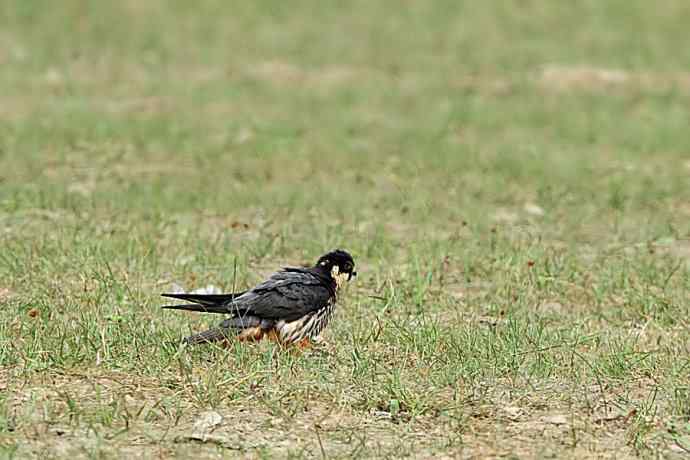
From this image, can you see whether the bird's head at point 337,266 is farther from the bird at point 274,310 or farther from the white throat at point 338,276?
the bird at point 274,310

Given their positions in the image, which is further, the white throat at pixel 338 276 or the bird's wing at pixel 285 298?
the white throat at pixel 338 276

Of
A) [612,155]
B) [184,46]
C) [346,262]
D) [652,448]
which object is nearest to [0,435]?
[346,262]

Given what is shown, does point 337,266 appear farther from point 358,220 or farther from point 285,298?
point 358,220

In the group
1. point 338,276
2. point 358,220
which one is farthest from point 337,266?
point 358,220

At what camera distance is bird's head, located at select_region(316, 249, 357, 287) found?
21.9 feet

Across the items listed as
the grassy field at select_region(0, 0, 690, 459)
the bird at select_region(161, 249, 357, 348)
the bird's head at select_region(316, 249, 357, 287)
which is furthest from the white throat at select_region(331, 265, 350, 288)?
the grassy field at select_region(0, 0, 690, 459)

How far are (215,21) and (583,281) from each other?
1299 centimetres

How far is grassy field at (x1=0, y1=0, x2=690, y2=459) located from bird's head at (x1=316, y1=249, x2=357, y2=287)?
13.3 inches

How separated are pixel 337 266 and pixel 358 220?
10.6ft

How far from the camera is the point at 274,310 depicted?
6.15 meters

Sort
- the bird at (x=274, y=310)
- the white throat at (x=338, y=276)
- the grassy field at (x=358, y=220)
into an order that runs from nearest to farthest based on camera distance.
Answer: the grassy field at (x=358, y=220) → the bird at (x=274, y=310) → the white throat at (x=338, y=276)

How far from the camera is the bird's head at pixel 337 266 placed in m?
6.68

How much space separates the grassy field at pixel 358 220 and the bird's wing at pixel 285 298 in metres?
0.22

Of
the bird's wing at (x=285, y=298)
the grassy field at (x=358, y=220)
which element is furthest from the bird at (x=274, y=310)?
the grassy field at (x=358, y=220)
